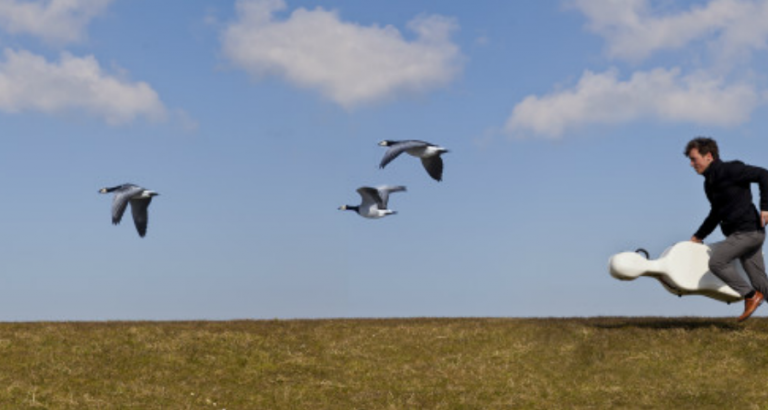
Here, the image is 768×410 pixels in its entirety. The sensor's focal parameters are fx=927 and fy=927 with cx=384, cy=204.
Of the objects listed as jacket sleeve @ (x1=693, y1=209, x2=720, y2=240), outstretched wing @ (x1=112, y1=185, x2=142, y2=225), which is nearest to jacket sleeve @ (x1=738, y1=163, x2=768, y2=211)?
jacket sleeve @ (x1=693, y1=209, x2=720, y2=240)

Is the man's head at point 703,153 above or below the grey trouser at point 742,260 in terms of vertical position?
above

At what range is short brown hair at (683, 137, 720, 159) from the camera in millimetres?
13641

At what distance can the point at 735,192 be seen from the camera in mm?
13352

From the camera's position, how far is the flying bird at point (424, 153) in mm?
17453

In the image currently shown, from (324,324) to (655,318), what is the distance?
5860 millimetres

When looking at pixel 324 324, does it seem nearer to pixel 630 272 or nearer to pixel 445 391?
pixel 445 391

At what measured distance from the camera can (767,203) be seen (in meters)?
13.0

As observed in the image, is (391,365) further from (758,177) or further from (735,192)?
(758,177)

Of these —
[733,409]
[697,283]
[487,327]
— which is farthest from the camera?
[487,327]

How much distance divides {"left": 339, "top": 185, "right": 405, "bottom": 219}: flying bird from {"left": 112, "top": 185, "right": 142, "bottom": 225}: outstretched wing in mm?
4929

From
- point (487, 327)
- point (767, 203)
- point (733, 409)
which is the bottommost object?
point (733, 409)

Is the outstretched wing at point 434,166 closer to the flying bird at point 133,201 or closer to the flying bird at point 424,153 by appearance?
the flying bird at point 424,153

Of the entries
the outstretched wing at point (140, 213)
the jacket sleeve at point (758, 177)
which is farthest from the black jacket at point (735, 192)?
the outstretched wing at point (140, 213)

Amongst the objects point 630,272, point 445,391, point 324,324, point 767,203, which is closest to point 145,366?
point 324,324
